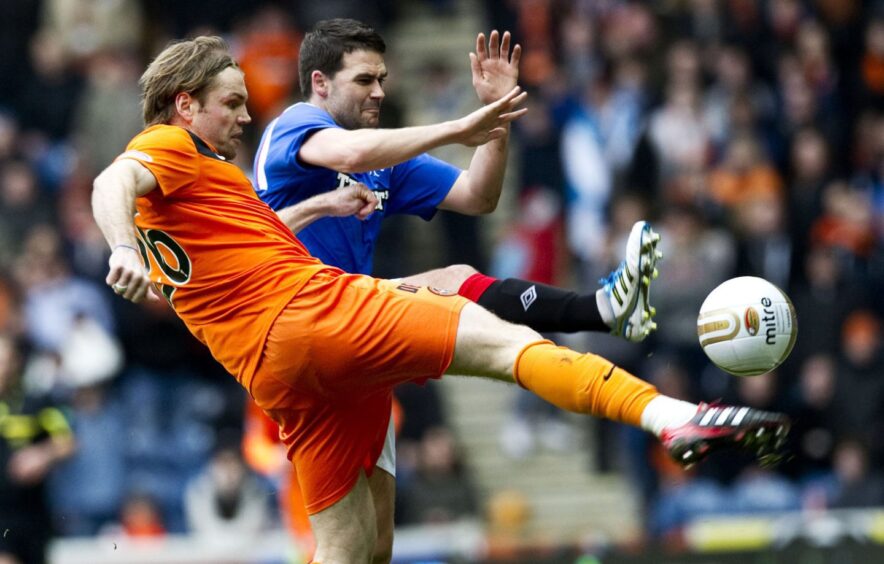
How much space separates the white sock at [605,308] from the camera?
7.29 metres

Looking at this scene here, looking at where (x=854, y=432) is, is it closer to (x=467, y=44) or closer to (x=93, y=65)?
(x=467, y=44)

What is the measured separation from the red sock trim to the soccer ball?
1.09 meters

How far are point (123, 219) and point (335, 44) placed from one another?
1880 millimetres

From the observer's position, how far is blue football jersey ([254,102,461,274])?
7.56 metres

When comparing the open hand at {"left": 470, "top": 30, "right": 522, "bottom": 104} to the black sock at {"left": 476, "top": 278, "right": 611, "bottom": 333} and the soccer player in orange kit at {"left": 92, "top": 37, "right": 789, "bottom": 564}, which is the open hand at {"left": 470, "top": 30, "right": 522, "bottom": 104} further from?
the black sock at {"left": 476, "top": 278, "right": 611, "bottom": 333}

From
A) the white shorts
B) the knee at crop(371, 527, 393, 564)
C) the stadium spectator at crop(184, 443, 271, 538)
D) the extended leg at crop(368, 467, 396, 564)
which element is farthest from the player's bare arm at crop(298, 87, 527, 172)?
the stadium spectator at crop(184, 443, 271, 538)

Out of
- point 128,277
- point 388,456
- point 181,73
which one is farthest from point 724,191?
point 128,277

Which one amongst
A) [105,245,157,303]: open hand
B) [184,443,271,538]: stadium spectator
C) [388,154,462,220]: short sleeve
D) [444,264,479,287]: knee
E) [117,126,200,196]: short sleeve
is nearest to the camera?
[105,245,157,303]: open hand

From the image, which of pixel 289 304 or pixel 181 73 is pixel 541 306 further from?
pixel 181 73

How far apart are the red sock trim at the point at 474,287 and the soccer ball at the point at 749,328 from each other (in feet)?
3.57

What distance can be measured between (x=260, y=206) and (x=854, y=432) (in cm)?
806

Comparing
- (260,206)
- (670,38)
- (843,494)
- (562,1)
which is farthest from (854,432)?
(260,206)

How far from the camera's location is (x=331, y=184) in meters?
7.91

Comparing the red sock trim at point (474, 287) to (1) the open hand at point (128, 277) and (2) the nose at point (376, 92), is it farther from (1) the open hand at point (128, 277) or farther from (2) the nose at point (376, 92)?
(1) the open hand at point (128, 277)
